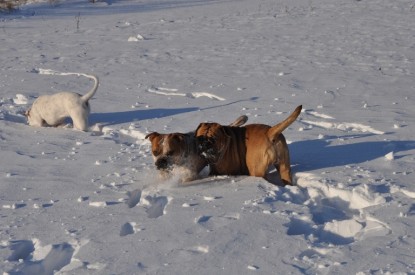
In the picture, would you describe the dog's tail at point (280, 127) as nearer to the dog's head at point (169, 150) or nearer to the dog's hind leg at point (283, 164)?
the dog's hind leg at point (283, 164)

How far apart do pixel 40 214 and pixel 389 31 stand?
10483mm

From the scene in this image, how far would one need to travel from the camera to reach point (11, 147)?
6.30m

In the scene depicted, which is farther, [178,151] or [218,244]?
[178,151]

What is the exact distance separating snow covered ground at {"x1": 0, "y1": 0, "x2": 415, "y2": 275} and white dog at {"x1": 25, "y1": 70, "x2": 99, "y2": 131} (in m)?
0.18

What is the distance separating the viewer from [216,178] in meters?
5.22

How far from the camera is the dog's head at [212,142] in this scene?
5.09m

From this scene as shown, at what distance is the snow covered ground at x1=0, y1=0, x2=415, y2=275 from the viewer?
12.2 feet

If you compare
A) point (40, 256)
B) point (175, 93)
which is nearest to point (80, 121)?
point (175, 93)

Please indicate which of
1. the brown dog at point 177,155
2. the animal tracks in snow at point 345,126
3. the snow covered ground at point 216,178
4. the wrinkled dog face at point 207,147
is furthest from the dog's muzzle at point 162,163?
the animal tracks in snow at point 345,126

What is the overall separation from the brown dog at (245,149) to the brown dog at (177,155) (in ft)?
0.26

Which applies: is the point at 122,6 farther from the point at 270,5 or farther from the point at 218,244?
the point at 218,244

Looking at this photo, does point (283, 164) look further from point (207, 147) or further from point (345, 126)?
point (345, 126)

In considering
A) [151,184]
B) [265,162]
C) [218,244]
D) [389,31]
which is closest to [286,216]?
[218,244]

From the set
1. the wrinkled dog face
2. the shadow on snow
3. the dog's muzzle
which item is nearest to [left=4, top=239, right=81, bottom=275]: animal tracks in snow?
the dog's muzzle
